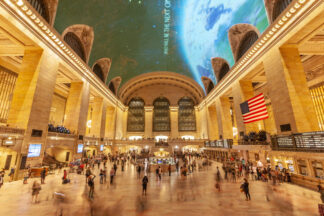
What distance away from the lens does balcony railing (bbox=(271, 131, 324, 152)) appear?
26.3ft

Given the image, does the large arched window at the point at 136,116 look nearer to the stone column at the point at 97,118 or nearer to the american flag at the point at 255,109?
the stone column at the point at 97,118

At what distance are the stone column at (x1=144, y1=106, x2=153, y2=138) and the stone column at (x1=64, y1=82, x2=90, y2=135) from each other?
762 inches

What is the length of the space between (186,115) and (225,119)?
51.4ft

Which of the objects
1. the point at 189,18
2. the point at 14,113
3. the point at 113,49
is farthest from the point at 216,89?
the point at 14,113

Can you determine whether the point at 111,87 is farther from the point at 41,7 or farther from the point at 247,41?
the point at 247,41

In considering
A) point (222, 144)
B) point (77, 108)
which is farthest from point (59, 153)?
point (222, 144)

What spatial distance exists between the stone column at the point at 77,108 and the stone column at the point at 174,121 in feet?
74.5

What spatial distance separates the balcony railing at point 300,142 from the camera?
8009 mm

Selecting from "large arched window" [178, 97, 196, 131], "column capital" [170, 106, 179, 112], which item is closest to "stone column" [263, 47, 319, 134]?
"column capital" [170, 106, 179, 112]

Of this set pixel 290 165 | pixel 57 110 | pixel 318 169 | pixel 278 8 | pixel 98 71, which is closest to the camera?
pixel 318 169

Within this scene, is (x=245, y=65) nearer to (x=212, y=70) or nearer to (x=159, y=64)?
(x=212, y=70)

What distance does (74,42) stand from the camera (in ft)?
60.3

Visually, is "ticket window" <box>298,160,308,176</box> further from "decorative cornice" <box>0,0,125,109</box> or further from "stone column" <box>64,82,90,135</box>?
"decorative cornice" <box>0,0,125,109</box>

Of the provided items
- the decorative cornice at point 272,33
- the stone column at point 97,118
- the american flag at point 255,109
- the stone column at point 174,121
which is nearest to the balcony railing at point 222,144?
the american flag at point 255,109
